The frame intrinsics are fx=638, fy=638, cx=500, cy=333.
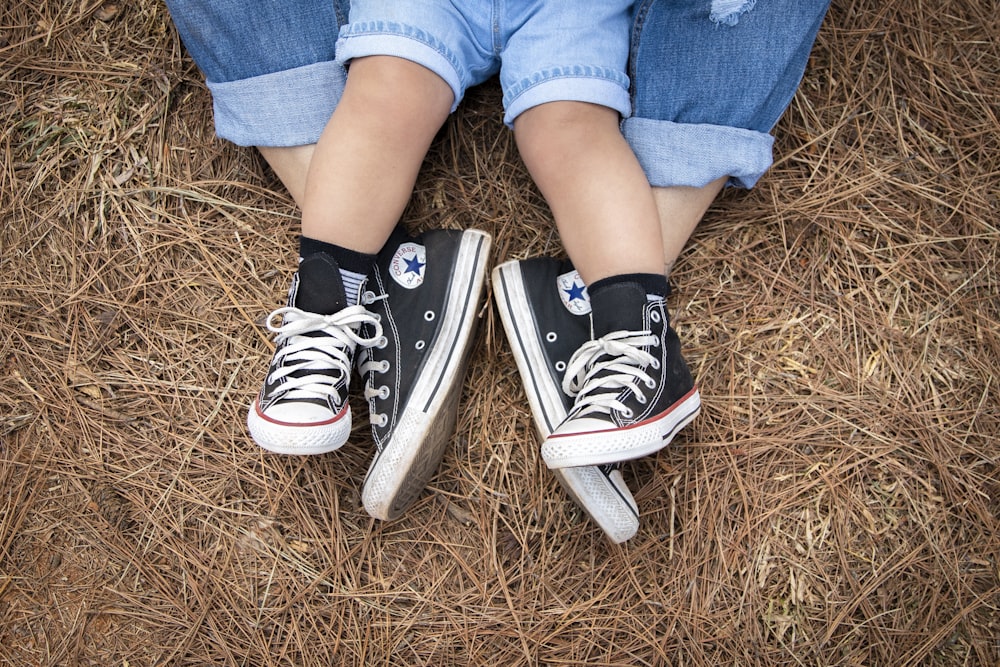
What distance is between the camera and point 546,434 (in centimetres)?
146

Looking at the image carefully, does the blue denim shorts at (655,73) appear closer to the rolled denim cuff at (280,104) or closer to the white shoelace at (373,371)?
the rolled denim cuff at (280,104)

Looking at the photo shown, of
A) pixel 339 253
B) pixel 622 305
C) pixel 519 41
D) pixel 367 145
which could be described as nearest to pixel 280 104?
pixel 367 145

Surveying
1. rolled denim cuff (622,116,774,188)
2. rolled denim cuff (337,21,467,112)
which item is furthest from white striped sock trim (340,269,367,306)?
rolled denim cuff (622,116,774,188)

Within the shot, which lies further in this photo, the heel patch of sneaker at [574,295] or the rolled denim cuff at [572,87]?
the heel patch of sneaker at [574,295]

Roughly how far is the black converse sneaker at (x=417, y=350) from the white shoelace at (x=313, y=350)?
3.6 inches

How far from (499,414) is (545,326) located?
249 millimetres

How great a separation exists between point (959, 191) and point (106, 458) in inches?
86.4

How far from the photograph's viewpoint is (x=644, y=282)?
133 cm

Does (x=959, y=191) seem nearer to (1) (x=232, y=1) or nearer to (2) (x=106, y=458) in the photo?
(1) (x=232, y=1)

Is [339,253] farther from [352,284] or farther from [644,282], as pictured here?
[644,282]

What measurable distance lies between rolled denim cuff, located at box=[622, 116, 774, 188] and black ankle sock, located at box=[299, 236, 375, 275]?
652 mm

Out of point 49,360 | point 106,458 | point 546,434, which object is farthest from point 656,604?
point 49,360

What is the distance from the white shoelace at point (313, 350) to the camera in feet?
4.39

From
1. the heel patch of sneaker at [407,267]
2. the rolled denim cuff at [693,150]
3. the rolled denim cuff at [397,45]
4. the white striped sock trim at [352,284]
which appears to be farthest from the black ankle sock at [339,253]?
the rolled denim cuff at [693,150]
